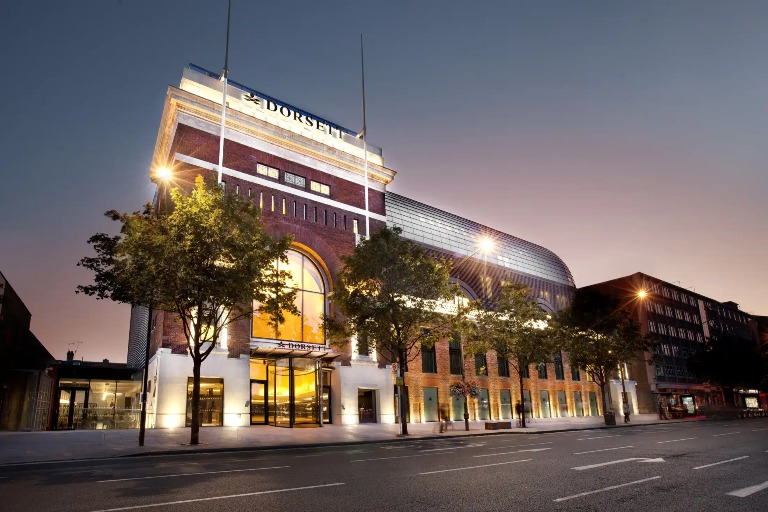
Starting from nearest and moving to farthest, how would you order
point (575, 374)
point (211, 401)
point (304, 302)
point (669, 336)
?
point (211, 401) → point (304, 302) → point (575, 374) → point (669, 336)

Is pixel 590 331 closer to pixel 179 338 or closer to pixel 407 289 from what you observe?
pixel 407 289

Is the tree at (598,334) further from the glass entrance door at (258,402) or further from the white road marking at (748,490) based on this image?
the white road marking at (748,490)

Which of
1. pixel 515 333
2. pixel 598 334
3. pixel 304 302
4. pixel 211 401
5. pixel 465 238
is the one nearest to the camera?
pixel 211 401

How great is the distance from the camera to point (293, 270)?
38.5 metres

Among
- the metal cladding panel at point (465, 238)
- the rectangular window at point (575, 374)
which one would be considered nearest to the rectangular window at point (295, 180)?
the metal cladding panel at point (465, 238)

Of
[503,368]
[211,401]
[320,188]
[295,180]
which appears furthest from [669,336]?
[211,401]

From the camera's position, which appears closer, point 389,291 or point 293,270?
point 389,291

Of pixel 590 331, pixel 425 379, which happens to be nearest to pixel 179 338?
pixel 425 379

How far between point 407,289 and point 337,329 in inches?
200

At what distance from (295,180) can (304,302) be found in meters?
9.86

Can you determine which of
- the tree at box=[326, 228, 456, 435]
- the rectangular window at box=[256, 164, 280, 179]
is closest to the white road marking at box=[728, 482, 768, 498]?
the tree at box=[326, 228, 456, 435]

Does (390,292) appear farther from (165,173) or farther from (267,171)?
(267,171)

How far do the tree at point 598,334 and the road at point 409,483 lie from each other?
2983cm

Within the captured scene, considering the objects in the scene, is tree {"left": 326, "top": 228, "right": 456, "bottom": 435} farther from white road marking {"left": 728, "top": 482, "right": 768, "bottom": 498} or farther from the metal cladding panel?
white road marking {"left": 728, "top": 482, "right": 768, "bottom": 498}
